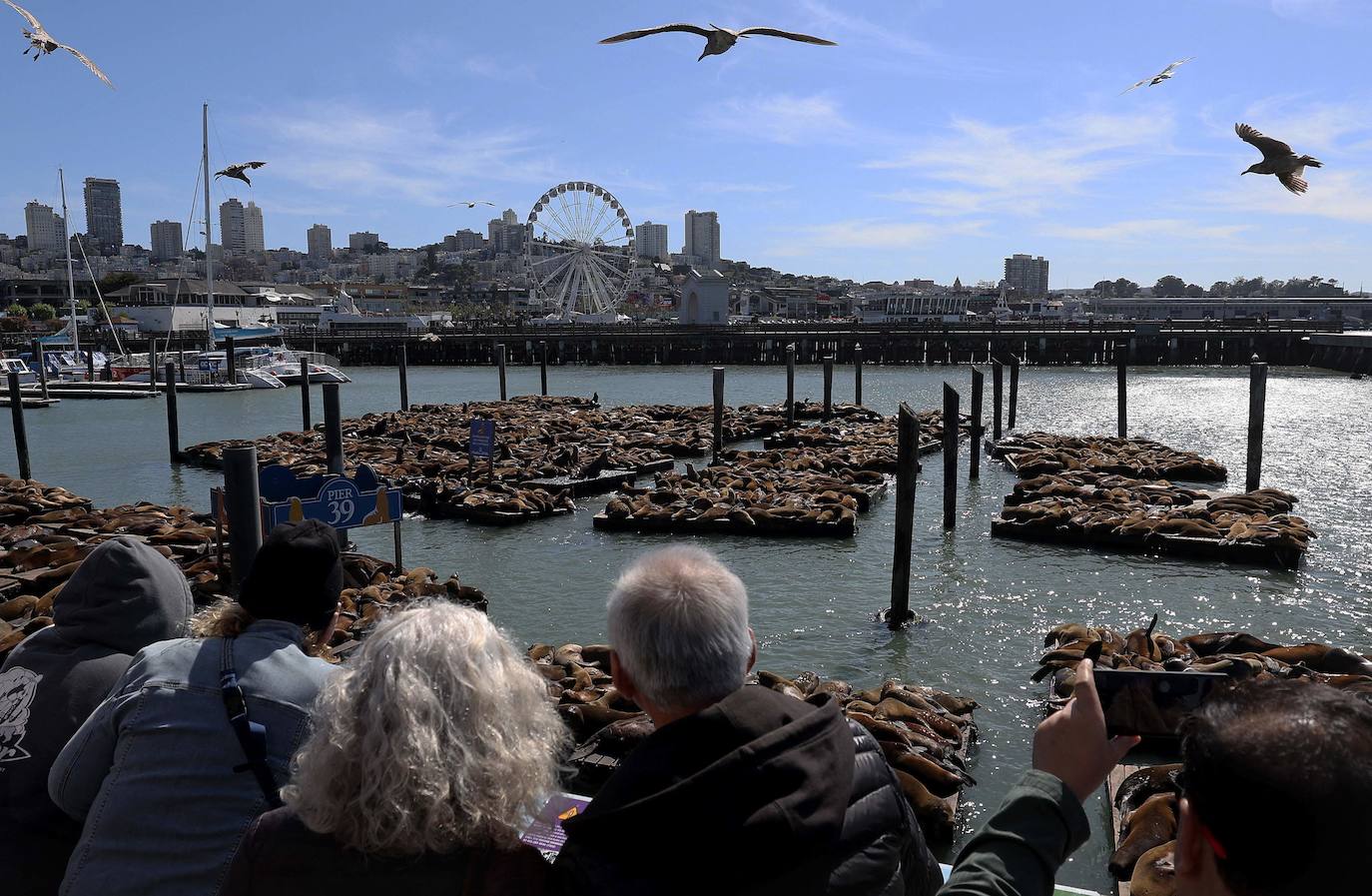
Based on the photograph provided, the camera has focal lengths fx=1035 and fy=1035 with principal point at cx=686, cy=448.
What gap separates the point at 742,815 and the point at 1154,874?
3488 mm

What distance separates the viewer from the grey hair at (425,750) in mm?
1832

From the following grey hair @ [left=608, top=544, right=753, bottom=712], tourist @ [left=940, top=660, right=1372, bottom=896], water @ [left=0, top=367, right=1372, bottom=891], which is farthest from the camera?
water @ [left=0, top=367, right=1372, bottom=891]

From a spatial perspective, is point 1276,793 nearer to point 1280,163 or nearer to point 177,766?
point 177,766

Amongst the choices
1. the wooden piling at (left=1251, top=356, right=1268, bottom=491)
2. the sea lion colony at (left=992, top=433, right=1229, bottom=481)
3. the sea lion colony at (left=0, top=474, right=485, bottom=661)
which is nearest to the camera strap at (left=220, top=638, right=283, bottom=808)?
the sea lion colony at (left=0, top=474, right=485, bottom=661)

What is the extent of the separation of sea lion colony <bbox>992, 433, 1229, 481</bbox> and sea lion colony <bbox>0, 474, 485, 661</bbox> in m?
12.1

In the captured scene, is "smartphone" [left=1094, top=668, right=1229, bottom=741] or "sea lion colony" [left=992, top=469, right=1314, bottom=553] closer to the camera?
"smartphone" [left=1094, top=668, right=1229, bottom=741]

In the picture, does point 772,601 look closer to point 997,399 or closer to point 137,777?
point 137,777

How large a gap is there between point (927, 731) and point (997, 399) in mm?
21407

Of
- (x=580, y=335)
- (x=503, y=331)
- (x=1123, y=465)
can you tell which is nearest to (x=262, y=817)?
(x=1123, y=465)

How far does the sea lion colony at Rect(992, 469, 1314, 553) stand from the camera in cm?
1309

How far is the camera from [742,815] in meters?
1.74

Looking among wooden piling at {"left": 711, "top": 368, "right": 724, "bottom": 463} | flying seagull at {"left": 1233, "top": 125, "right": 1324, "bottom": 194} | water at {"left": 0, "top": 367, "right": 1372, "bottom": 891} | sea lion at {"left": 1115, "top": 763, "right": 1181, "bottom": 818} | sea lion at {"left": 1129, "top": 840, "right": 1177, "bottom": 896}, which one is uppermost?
flying seagull at {"left": 1233, "top": 125, "right": 1324, "bottom": 194}

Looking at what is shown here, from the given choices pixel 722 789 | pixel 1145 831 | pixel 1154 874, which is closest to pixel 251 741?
pixel 722 789

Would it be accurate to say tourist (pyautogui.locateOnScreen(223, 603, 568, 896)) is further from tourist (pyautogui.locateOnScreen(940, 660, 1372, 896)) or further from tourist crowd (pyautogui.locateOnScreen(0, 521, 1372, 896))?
tourist (pyautogui.locateOnScreen(940, 660, 1372, 896))
